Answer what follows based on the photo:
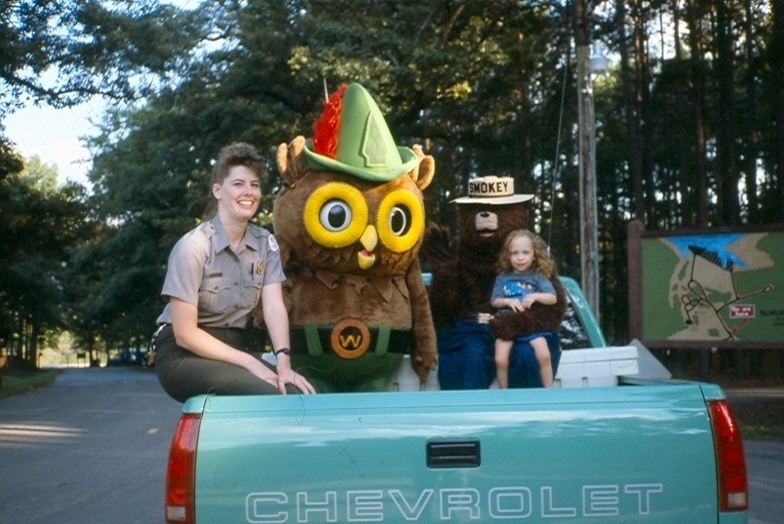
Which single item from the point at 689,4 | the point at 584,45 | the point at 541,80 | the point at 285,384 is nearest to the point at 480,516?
the point at 285,384

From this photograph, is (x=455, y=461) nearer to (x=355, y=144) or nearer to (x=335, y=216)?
(x=335, y=216)

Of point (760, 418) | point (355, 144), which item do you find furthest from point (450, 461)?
point (760, 418)

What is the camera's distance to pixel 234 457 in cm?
331

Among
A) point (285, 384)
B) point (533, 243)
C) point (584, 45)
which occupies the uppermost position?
point (584, 45)

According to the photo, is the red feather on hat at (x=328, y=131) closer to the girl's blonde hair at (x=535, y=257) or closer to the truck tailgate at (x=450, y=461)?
the girl's blonde hair at (x=535, y=257)

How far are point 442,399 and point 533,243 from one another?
277 cm

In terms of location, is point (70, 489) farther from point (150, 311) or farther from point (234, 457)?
point (150, 311)

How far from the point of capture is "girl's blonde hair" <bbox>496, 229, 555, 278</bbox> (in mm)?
6043

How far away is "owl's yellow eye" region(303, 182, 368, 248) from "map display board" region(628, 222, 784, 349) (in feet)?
41.3

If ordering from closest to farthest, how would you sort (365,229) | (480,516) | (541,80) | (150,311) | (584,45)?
(480,516)
(365,229)
(584,45)
(541,80)
(150,311)

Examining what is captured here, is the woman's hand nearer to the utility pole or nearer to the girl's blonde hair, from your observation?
the girl's blonde hair

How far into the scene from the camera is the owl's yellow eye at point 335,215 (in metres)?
5.88

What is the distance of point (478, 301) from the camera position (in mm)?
6188

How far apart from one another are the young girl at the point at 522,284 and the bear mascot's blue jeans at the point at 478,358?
41mm
